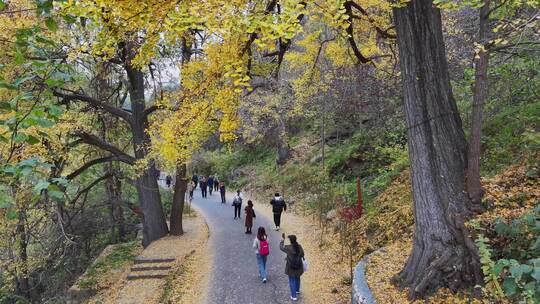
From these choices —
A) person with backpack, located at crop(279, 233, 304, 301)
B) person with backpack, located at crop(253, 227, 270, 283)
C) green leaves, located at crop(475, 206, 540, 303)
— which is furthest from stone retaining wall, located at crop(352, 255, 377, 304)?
person with backpack, located at crop(253, 227, 270, 283)

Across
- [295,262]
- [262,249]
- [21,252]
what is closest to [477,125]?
[295,262]

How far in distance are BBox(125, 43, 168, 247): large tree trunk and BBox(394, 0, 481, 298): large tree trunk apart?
9.78 meters

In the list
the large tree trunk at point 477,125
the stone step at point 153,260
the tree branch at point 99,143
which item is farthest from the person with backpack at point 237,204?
the large tree trunk at point 477,125

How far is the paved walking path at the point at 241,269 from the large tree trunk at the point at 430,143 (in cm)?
354

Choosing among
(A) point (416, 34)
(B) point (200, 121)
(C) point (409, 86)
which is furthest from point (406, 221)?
(B) point (200, 121)

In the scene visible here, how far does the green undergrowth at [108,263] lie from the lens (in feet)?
42.2

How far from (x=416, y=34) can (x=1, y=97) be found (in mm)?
10984

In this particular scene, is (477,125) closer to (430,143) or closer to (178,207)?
(430,143)

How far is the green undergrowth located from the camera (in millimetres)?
12864

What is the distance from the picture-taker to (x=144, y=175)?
14.4m

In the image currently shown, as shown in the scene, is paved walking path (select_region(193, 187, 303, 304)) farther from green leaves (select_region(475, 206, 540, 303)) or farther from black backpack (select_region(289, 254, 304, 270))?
green leaves (select_region(475, 206, 540, 303))

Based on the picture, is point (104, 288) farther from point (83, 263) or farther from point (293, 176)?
point (293, 176)

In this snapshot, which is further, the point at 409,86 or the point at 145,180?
the point at 145,180

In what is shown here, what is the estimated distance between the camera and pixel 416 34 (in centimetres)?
585
